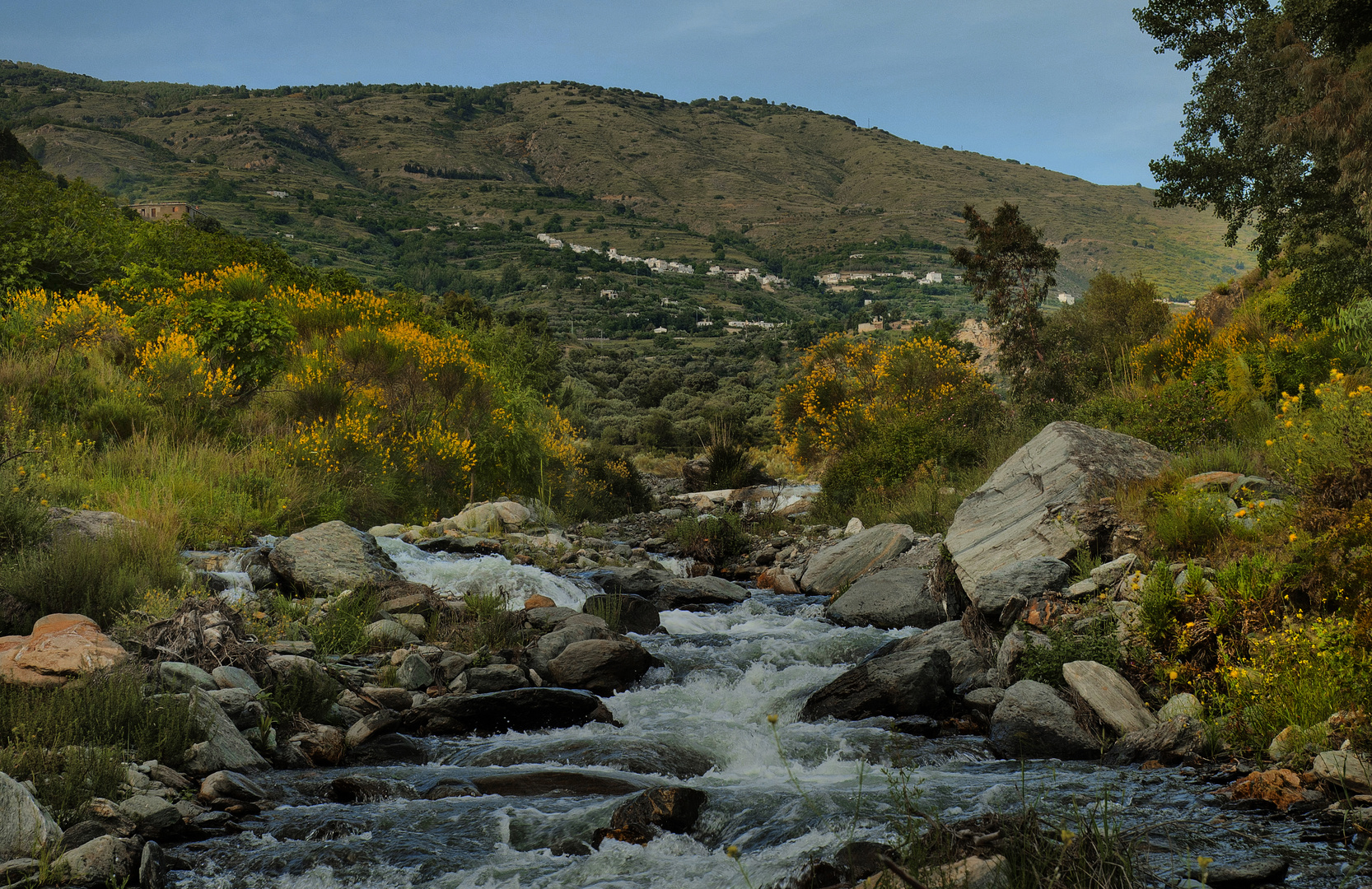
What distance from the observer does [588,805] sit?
509 centimetres

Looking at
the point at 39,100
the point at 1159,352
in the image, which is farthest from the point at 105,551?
the point at 39,100

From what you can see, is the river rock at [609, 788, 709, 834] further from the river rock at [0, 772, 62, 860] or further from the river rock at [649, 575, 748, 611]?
the river rock at [649, 575, 748, 611]

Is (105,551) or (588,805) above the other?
(105,551)

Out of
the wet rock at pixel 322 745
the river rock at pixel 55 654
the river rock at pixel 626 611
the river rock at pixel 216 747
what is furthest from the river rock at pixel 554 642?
the river rock at pixel 55 654

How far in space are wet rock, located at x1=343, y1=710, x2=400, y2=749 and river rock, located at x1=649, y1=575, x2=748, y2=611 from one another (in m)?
5.39

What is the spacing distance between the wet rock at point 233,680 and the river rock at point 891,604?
6.59 metres

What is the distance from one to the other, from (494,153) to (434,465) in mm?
169768

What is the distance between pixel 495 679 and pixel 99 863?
148 inches

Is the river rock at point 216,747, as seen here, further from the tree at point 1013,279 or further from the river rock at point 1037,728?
the tree at point 1013,279

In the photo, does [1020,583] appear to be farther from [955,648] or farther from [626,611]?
[626,611]

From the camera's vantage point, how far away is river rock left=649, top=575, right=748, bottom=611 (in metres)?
11.8

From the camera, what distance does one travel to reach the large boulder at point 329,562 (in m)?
8.64

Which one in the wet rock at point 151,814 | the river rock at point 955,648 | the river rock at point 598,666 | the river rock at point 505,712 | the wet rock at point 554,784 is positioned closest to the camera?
the wet rock at point 151,814

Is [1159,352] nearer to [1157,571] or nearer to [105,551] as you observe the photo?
[1157,571]
